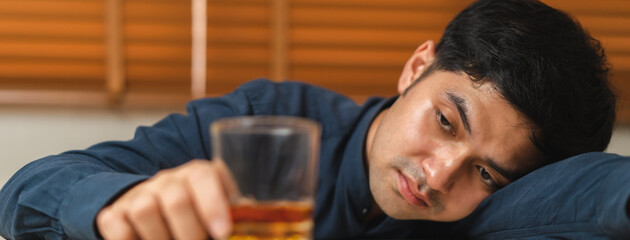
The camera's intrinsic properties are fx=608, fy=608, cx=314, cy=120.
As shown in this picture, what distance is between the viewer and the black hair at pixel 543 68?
118 centimetres

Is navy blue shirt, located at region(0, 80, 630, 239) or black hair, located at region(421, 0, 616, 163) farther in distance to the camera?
black hair, located at region(421, 0, 616, 163)

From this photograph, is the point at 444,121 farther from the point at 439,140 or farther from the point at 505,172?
the point at 505,172

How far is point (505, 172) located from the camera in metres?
1.21

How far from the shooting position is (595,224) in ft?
2.95

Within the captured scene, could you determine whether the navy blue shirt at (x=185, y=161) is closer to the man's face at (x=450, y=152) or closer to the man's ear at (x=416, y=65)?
the man's ear at (x=416, y=65)

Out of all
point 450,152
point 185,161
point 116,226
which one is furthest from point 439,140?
point 116,226

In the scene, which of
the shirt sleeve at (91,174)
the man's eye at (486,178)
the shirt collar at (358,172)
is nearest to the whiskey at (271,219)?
the shirt sleeve at (91,174)

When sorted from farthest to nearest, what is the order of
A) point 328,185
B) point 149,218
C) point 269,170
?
1. point 328,185
2. point 149,218
3. point 269,170

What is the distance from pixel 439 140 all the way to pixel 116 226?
0.70 metres

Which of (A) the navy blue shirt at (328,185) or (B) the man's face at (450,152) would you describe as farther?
(B) the man's face at (450,152)

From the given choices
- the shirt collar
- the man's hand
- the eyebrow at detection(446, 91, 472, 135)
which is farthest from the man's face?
the man's hand

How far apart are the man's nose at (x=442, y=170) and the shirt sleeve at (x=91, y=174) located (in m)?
0.54

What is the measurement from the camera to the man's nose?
1.16 metres

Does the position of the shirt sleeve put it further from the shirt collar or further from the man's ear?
the man's ear
